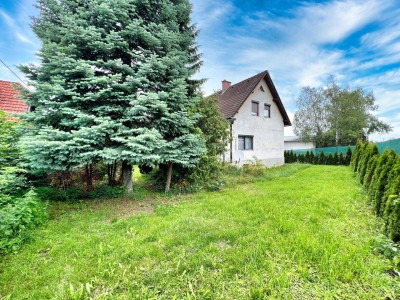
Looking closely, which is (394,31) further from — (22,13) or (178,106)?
(22,13)

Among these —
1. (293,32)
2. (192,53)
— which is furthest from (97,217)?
(293,32)

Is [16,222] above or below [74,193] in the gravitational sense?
above

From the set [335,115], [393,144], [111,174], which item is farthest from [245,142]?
[335,115]

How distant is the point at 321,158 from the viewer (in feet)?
56.3

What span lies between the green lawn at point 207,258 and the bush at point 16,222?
22 centimetres

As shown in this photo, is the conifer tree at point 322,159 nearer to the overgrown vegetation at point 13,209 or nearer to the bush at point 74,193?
the bush at point 74,193

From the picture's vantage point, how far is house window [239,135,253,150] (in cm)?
1223

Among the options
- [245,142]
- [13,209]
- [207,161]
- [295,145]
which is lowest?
[13,209]

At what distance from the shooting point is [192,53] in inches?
270

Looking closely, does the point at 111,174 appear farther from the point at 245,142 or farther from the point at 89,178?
the point at 245,142

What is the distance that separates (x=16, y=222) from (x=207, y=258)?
3.40 m

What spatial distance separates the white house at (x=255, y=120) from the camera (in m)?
11.6

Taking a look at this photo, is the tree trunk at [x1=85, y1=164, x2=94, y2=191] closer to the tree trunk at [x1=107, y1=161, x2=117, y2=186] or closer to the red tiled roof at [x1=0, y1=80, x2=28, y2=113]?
the tree trunk at [x1=107, y1=161, x2=117, y2=186]

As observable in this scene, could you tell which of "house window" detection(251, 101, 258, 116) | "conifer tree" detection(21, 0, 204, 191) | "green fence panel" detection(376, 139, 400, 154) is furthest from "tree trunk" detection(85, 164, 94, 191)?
"green fence panel" detection(376, 139, 400, 154)
